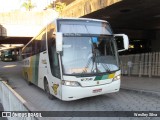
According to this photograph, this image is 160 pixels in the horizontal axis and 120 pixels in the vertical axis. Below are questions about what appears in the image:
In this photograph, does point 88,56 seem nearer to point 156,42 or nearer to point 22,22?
point 22,22

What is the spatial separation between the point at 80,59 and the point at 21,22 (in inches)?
539

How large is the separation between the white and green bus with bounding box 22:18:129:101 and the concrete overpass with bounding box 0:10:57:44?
11782 millimetres

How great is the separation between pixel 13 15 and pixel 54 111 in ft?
46.1

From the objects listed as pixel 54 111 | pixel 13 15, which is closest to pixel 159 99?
pixel 54 111

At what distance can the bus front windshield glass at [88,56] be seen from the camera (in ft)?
27.2

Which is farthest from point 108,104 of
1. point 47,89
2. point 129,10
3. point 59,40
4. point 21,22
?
point 21,22

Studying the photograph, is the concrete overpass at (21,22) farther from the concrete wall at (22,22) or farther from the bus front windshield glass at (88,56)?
the bus front windshield glass at (88,56)

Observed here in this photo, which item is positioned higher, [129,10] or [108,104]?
[129,10]

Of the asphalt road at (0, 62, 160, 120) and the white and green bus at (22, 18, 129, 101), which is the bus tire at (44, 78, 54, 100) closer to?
the asphalt road at (0, 62, 160, 120)

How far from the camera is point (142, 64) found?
51.8 ft

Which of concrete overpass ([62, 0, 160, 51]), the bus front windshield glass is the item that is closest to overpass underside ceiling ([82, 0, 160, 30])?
concrete overpass ([62, 0, 160, 51])

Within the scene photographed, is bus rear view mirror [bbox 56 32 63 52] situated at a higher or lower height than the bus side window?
higher

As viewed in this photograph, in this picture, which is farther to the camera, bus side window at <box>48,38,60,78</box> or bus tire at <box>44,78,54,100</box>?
bus tire at <box>44,78,54,100</box>

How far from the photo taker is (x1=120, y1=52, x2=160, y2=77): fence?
14734 millimetres
